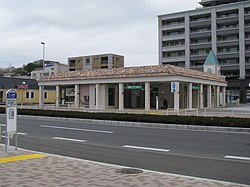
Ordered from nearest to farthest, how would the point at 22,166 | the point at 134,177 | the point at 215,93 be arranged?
the point at 134,177 < the point at 22,166 < the point at 215,93

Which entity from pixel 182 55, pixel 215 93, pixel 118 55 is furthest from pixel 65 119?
pixel 118 55

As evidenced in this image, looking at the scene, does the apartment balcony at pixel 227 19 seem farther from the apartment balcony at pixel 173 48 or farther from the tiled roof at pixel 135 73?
the tiled roof at pixel 135 73

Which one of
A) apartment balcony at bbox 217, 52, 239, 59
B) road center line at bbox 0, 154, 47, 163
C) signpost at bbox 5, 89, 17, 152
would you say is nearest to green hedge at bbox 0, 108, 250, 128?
signpost at bbox 5, 89, 17, 152

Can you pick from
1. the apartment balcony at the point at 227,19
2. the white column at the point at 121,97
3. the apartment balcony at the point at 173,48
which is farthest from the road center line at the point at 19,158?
the apartment balcony at the point at 173,48

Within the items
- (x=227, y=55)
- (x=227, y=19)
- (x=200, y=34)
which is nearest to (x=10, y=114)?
(x=227, y=55)

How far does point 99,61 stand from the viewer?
109188mm

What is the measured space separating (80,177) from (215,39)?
7279cm

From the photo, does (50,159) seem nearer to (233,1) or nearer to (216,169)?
(216,169)

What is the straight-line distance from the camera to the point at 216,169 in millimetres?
8039

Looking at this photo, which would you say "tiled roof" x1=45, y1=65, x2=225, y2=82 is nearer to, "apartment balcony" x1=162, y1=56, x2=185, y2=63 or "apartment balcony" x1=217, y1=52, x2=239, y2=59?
"apartment balcony" x1=217, y1=52, x2=239, y2=59

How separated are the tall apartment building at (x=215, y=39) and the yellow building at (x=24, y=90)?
3110 centimetres

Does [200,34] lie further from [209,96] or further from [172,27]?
[209,96]

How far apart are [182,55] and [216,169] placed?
74187 millimetres

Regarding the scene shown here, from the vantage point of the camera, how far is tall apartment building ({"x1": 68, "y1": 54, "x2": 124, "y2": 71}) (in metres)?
107
